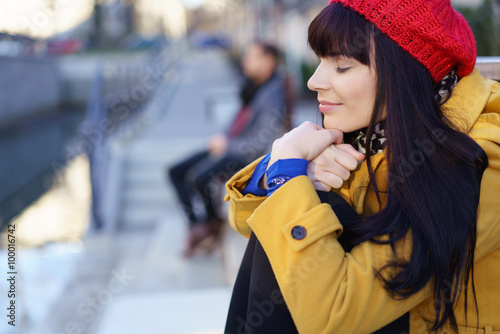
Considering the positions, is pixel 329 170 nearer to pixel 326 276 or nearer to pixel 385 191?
pixel 385 191

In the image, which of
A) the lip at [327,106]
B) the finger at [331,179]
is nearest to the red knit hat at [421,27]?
the lip at [327,106]

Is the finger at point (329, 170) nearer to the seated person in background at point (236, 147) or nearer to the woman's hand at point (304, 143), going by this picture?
the woman's hand at point (304, 143)

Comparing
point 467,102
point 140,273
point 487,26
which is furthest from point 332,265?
point 140,273

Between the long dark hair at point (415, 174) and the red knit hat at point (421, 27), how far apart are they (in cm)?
2

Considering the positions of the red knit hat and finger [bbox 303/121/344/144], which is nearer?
the red knit hat

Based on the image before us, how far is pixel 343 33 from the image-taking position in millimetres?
1179

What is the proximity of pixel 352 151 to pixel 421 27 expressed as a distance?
1.09 feet

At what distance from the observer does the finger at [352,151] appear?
1.27 m

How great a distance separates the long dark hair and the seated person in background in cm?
284

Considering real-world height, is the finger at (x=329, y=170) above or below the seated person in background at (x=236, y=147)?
above


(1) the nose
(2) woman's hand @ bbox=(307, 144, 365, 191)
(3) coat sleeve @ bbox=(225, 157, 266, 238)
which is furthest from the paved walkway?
(1) the nose

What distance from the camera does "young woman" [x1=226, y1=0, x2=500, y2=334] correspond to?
104 cm

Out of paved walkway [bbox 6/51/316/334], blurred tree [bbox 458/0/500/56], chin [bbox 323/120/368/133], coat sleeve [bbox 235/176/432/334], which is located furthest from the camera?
paved walkway [bbox 6/51/316/334]

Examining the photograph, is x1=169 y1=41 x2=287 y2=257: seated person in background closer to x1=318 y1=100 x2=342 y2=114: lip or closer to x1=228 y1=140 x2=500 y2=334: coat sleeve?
x1=318 y1=100 x2=342 y2=114: lip
